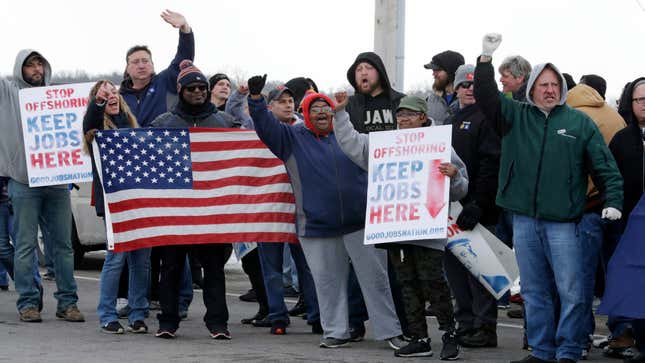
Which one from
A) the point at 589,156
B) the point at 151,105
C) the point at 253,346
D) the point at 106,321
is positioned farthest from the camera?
A: the point at 151,105

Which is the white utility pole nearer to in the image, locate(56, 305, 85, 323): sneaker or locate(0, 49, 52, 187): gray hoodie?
locate(0, 49, 52, 187): gray hoodie

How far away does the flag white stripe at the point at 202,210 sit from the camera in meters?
10.9

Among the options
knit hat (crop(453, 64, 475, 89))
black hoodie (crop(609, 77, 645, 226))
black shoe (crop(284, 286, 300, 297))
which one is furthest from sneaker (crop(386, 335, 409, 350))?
black shoe (crop(284, 286, 300, 297))

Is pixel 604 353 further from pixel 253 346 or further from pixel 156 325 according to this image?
pixel 156 325

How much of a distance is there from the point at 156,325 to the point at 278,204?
1552 millimetres

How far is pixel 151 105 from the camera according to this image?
11539 millimetres

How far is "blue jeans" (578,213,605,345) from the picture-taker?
29.8 feet

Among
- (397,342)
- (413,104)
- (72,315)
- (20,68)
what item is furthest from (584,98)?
(20,68)

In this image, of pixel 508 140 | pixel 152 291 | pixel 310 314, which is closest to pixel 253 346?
pixel 310 314

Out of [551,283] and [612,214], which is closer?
[612,214]

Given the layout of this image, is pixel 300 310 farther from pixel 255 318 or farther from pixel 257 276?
pixel 255 318

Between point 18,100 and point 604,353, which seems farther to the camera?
point 18,100

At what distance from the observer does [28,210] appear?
11492 millimetres

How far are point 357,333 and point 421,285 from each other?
115cm
